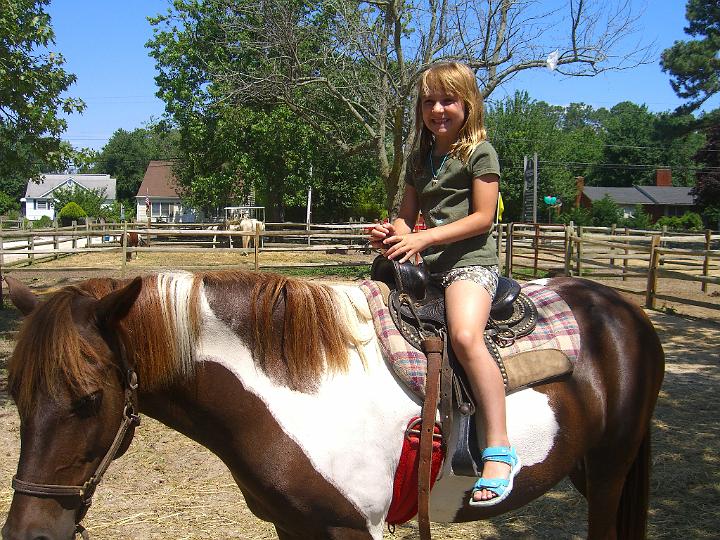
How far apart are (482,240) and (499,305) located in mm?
263

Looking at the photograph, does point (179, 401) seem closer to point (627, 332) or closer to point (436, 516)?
point (436, 516)

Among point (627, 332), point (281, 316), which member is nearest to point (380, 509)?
point (281, 316)

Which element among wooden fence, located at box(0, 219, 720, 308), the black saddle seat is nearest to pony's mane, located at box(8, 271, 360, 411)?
the black saddle seat

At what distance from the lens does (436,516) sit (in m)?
2.31

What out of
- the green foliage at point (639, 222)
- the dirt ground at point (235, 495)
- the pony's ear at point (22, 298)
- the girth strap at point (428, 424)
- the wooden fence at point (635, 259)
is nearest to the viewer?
the pony's ear at point (22, 298)

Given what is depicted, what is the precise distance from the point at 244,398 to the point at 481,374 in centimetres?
81

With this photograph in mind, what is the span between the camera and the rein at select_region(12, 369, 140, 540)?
1667 mm

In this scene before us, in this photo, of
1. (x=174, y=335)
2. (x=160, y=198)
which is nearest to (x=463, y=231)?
(x=174, y=335)

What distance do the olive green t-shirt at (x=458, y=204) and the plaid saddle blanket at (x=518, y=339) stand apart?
0.30 metres

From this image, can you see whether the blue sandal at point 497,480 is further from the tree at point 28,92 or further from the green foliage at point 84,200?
the green foliage at point 84,200

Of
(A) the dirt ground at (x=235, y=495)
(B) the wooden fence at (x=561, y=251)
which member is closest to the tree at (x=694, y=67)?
(B) the wooden fence at (x=561, y=251)

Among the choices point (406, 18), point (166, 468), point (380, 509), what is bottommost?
A: point (166, 468)

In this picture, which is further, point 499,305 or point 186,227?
point 186,227

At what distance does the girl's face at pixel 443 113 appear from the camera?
2.33 metres
